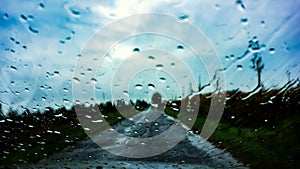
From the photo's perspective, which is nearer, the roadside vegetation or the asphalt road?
the asphalt road

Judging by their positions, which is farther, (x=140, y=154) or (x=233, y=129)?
(x=233, y=129)

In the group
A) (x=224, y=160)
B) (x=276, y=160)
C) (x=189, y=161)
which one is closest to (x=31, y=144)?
(x=189, y=161)

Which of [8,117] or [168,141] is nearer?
[8,117]

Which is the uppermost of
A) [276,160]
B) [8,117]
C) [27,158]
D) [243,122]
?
[243,122]

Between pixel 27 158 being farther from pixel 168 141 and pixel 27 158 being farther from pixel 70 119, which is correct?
pixel 168 141

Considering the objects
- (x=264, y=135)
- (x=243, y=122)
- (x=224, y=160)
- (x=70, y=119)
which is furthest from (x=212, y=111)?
(x=70, y=119)

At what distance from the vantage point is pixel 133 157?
22.0 ft

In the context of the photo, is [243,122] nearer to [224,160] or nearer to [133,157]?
[224,160]

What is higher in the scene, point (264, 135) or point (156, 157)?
point (264, 135)

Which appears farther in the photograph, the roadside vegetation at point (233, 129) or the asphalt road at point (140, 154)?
the roadside vegetation at point (233, 129)

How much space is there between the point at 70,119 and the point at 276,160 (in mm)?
4861

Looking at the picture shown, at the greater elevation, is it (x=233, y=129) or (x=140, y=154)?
(x=233, y=129)

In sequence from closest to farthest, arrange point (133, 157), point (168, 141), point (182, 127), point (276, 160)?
point (276, 160) < point (133, 157) < point (168, 141) < point (182, 127)

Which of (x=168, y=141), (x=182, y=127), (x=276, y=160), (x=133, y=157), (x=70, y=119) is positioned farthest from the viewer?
(x=182, y=127)
